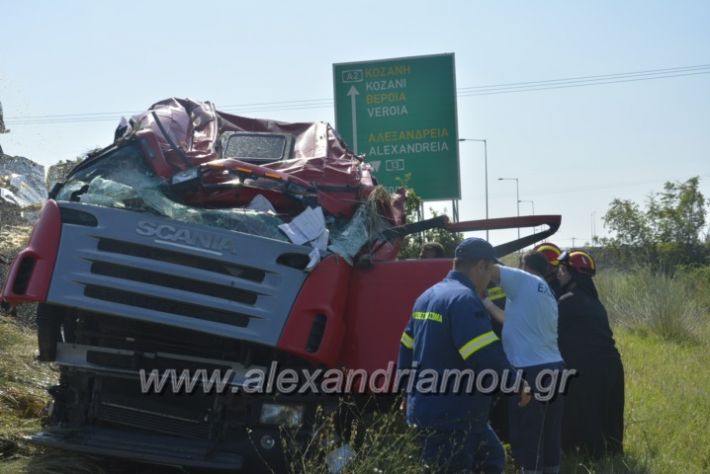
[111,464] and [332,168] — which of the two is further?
[332,168]

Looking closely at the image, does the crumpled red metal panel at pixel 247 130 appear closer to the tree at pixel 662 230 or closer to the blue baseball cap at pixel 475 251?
the blue baseball cap at pixel 475 251

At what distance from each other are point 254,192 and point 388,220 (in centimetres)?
114

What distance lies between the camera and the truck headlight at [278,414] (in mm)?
5680

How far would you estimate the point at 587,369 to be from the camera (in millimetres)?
6812

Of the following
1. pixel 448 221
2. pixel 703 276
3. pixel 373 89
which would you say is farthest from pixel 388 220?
pixel 703 276

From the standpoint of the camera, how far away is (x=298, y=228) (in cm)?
590

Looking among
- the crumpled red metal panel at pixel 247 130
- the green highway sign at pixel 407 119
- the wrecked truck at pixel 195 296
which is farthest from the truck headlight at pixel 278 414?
the green highway sign at pixel 407 119


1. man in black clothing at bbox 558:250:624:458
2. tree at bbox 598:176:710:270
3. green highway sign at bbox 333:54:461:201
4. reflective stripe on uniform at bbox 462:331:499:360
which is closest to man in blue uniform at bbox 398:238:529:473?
reflective stripe on uniform at bbox 462:331:499:360

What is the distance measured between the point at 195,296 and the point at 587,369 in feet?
10.0

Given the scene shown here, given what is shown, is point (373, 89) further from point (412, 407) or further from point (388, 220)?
point (412, 407)

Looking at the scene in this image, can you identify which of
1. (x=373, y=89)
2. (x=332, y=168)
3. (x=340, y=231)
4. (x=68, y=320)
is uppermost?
(x=373, y=89)

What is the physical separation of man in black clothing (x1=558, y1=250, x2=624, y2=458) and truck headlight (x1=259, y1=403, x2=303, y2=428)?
2.28 metres

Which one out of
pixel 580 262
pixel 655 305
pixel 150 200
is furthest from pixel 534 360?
pixel 655 305

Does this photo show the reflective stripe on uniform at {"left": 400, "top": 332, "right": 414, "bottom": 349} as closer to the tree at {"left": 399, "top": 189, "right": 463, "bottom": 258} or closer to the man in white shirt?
the man in white shirt
